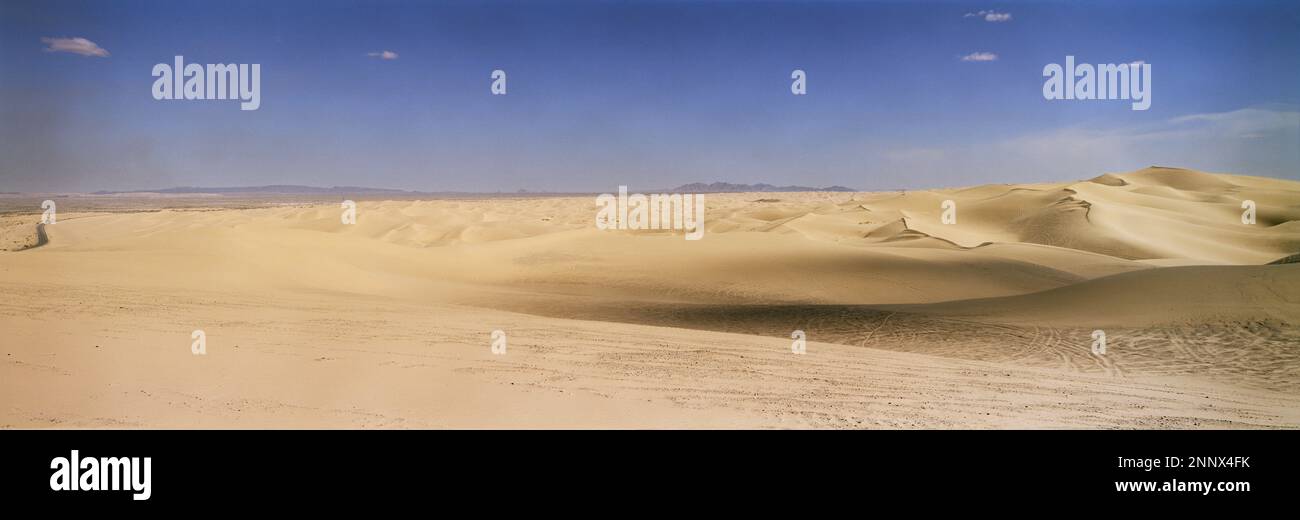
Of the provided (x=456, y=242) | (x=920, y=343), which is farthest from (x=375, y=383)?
(x=456, y=242)

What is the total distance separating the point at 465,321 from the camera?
10.0 m

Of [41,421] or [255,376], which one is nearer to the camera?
[41,421]

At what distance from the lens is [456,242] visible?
3000cm

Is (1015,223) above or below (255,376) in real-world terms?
above

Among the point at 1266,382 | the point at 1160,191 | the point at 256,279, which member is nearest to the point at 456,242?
the point at 256,279

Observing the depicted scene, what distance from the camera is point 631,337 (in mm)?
9273

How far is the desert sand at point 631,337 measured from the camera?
5.60 meters

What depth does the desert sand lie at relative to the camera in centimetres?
560

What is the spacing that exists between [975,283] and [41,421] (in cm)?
1692

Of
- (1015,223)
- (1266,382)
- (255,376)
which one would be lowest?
(1266,382)

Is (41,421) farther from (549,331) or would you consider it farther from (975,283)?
(975,283)
